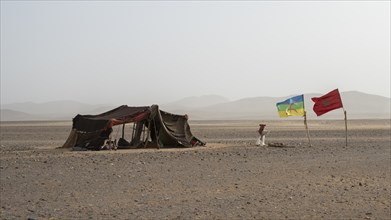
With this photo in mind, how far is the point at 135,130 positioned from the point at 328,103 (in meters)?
9.76

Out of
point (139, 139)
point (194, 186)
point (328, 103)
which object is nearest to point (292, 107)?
point (328, 103)

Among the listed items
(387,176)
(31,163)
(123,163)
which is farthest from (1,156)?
(387,176)

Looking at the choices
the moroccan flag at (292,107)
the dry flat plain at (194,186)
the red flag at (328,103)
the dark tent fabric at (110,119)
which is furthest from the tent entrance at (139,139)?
the red flag at (328,103)

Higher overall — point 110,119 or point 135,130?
point 110,119

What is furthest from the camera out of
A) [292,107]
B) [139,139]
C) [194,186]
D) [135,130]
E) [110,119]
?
[292,107]

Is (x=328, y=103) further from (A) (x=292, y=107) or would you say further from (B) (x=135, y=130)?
(B) (x=135, y=130)

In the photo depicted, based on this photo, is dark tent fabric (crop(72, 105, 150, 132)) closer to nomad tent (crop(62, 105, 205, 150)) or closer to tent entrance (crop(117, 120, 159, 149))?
nomad tent (crop(62, 105, 205, 150))

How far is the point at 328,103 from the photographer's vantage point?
1009 inches

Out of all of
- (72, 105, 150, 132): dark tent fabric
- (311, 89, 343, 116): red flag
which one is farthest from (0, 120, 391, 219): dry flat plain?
(311, 89, 343, 116): red flag

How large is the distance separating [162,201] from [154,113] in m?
13.0

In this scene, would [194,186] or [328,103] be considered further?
[328,103]

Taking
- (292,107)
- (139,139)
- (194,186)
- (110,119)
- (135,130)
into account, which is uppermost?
(292,107)

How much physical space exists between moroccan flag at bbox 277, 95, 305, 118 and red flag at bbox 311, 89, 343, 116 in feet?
2.83

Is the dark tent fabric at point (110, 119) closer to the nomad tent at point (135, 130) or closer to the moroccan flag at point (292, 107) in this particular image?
the nomad tent at point (135, 130)
